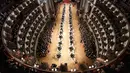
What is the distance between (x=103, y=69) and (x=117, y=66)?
8.47 feet

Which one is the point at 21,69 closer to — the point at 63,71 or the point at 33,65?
the point at 33,65

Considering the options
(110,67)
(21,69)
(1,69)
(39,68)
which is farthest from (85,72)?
(1,69)

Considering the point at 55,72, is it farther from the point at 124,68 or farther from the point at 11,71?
the point at 124,68

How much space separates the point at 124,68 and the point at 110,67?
2.46 m

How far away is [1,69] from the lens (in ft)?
159

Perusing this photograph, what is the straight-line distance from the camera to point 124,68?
48.7 metres

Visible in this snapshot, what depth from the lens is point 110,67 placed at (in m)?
49.4

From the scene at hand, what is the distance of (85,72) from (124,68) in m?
7.04

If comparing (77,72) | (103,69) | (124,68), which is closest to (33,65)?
(77,72)

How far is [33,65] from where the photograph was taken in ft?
164

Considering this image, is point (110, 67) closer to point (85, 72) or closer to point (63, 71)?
point (85, 72)

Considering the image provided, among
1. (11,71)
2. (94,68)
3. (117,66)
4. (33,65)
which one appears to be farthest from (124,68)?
(11,71)

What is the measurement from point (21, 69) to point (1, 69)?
3459 millimetres

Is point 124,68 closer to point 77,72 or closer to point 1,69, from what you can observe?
point 77,72
